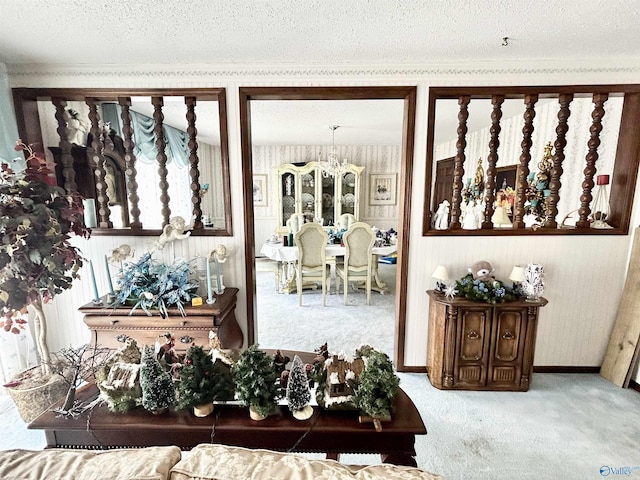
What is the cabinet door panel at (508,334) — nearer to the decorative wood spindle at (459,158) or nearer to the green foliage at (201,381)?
the decorative wood spindle at (459,158)

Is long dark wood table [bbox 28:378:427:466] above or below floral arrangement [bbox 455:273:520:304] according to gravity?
below

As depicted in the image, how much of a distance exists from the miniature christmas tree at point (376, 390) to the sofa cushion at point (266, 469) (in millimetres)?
316

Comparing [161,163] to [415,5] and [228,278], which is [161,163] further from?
[415,5]

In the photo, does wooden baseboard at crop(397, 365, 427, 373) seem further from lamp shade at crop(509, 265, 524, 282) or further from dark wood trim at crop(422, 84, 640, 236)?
dark wood trim at crop(422, 84, 640, 236)

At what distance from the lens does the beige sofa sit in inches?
28.0

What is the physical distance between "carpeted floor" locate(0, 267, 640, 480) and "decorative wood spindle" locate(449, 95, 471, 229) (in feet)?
4.27

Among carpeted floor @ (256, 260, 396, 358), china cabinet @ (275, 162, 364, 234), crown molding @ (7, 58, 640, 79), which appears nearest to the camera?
crown molding @ (7, 58, 640, 79)

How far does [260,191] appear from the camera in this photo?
257 inches

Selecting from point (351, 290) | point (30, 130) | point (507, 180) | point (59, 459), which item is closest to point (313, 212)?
point (351, 290)

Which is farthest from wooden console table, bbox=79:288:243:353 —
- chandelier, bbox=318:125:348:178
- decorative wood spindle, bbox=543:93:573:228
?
chandelier, bbox=318:125:348:178

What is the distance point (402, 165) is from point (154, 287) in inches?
78.4

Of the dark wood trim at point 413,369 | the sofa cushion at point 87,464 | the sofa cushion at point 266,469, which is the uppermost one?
the sofa cushion at point 87,464

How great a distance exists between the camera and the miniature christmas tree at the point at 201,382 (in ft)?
3.68

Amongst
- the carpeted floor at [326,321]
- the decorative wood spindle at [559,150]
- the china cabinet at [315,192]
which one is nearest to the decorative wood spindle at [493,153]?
the decorative wood spindle at [559,150]
